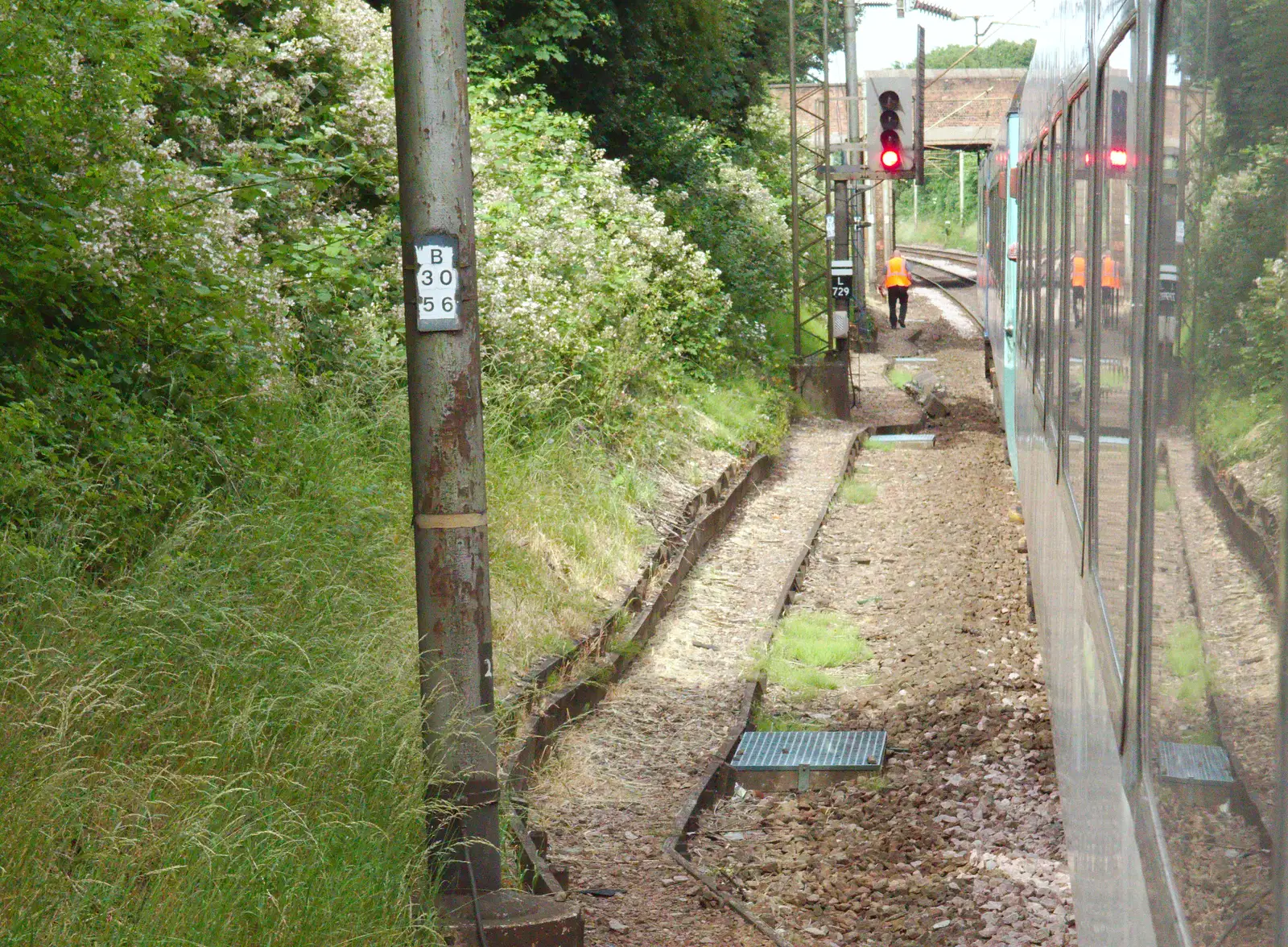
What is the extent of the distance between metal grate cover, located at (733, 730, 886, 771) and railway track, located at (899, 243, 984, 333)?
25156 millimetres

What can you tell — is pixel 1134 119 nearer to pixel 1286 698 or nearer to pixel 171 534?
pixel 1286 698

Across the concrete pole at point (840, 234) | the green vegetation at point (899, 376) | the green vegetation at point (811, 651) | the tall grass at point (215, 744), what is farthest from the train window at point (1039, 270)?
the green vegetation at point (899, 376)

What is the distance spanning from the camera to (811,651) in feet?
29.9

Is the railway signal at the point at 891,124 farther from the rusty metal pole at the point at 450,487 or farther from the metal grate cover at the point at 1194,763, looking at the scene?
the metal grate cover at the point at 1194,763

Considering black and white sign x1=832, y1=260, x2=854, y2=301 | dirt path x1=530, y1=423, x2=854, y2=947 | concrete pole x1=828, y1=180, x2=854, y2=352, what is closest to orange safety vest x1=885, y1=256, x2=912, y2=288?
concrete pole x1=828, y1=180, x2=854, y2=352

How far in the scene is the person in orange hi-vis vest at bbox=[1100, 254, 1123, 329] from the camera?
9.78ft

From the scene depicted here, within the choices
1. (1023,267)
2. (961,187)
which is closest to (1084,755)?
(1023,267)

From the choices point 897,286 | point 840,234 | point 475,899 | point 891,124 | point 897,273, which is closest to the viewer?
point 475,899

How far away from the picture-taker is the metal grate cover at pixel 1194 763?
1.60m

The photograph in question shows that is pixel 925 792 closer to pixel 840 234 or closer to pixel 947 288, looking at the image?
pixel 840 234

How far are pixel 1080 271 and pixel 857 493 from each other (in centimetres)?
1035

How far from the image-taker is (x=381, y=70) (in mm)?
12273

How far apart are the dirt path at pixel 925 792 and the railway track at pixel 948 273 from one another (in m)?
21.7

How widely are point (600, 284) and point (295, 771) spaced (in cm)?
967
